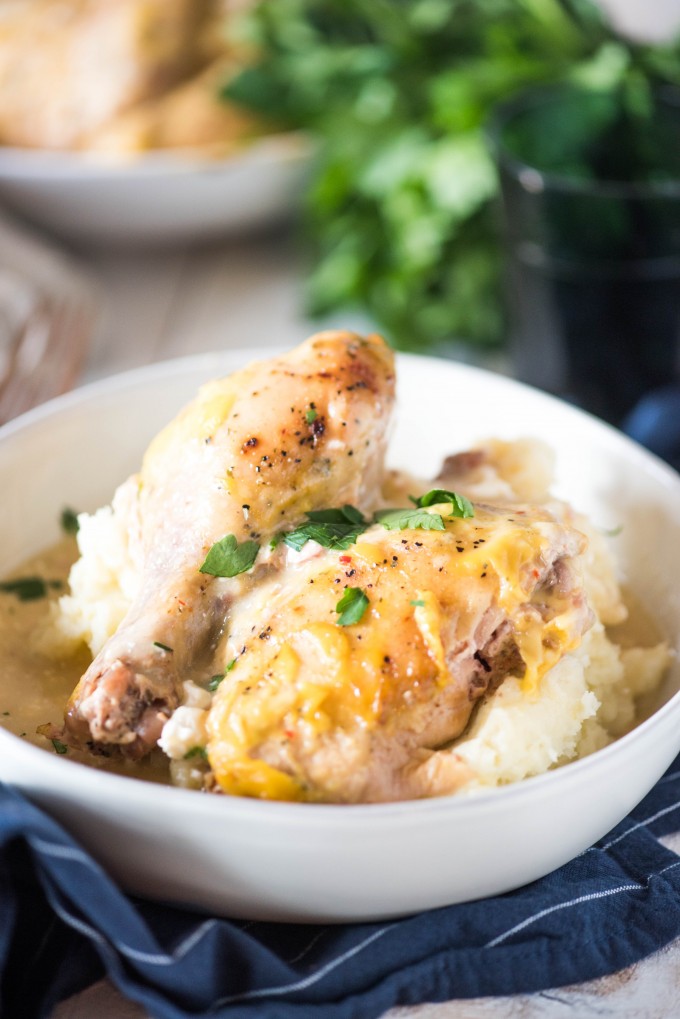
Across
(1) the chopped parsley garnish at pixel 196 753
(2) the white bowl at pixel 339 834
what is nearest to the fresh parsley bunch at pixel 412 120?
(2) the white bowl at pixel 339 834

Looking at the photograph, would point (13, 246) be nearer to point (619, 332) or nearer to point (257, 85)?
point (257, 85)

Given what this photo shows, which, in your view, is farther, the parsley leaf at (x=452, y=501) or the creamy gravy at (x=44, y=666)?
the parsley leaf at (x=452, y=501)

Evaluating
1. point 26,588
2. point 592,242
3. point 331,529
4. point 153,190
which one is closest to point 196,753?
point 331,529

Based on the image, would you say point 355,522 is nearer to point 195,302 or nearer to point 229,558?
point 229,558

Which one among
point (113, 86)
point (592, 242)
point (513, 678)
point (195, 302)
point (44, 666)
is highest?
point (113, 86)

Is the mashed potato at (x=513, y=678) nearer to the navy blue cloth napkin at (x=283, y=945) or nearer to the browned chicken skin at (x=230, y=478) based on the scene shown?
the browned chicken skin at (x=230, y=478)

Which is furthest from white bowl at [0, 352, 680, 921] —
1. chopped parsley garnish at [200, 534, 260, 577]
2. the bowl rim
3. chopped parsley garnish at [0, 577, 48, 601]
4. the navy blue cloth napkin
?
the bowl rim
